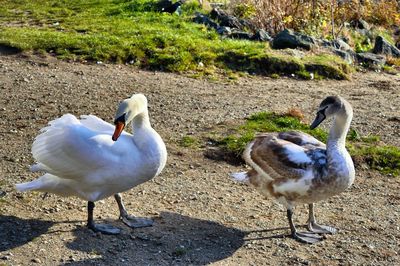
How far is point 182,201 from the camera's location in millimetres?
7199

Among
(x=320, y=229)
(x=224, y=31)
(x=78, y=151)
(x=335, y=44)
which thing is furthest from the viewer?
(x=224, y=31)

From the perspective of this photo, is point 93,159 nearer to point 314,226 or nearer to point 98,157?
point 98,157

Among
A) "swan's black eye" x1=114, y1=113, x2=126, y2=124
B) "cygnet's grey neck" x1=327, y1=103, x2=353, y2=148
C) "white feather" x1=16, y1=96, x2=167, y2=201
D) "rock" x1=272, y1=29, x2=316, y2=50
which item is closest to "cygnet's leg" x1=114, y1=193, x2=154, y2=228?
"white feather" x1=16, y1=96, x2=167, y2=201

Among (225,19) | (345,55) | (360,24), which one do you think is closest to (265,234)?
(345,55)

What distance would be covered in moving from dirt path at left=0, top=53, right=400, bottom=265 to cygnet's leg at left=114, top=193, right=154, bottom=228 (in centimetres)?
7

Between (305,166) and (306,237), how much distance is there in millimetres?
703

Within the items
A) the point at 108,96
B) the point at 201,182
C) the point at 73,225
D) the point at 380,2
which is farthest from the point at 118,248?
the point at 380,2

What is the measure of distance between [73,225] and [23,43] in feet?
20.8

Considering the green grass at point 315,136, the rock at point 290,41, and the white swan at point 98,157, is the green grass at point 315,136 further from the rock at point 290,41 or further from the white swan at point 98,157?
the rock at point 290,41

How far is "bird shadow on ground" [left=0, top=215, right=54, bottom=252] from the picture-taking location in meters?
6.03

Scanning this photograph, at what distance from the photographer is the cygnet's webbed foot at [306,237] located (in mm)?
6484

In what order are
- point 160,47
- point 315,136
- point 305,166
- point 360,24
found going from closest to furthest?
point 305,166 < point 315,136 < point 160,47 < point 360,24

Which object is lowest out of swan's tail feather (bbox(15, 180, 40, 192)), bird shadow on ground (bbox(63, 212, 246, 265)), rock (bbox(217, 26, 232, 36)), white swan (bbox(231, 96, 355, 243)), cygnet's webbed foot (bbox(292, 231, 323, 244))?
rock (bbox(217, 26, 232, 36))

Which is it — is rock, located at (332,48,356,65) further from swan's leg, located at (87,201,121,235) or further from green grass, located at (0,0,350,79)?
swan's leg, located at (87,201,121,235)
